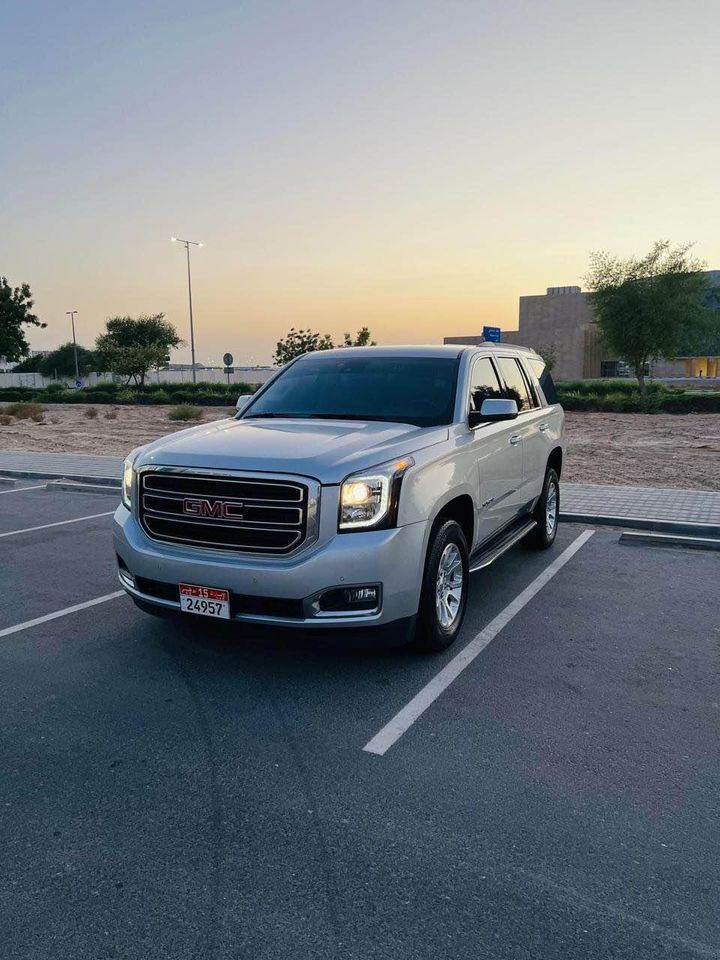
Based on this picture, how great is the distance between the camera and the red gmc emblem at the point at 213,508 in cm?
427

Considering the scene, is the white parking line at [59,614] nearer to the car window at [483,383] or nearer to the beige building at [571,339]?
the car window at [483,383]

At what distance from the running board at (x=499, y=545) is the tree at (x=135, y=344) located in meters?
53.4

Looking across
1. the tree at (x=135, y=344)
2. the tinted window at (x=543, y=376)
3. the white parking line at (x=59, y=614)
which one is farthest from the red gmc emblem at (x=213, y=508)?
the tree at (x=135, y=344)

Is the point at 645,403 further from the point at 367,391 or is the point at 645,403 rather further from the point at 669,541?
the point at 367,391

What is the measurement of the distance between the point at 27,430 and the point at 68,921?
1025 inches

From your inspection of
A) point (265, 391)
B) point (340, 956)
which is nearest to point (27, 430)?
point (265, 391)

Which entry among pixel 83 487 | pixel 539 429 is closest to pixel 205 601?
pixel 539 429

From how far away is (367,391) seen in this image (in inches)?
222

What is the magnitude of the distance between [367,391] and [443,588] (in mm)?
1671

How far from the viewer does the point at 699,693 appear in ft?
14.2

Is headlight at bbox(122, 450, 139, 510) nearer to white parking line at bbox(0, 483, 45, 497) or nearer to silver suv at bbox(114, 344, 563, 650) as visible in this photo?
silver suv at bbox(114, 344, 563, 650)

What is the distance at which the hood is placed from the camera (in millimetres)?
4223

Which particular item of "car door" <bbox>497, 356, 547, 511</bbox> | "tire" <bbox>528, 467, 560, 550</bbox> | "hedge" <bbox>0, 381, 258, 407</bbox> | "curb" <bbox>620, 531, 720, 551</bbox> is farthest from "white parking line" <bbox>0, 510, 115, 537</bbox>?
"hedge" <bbox>0, 381, 258, 407</bbox>

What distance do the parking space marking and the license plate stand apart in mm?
1106
